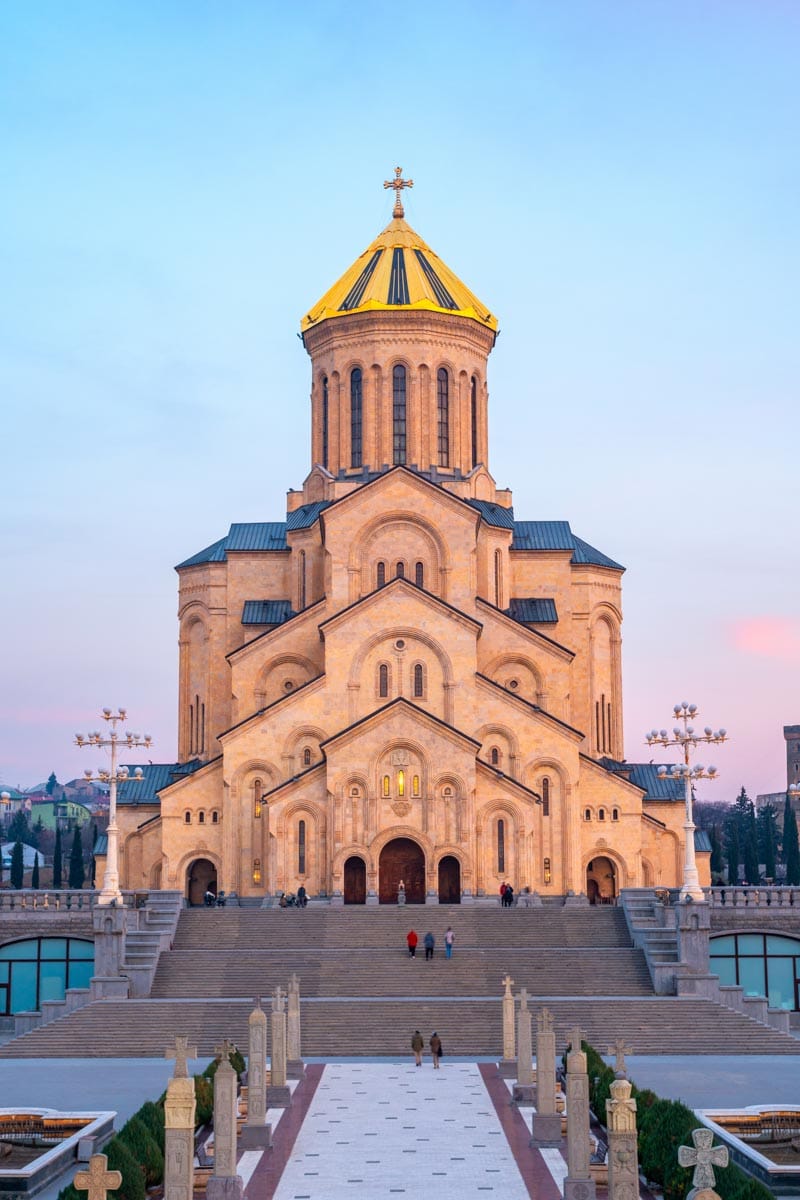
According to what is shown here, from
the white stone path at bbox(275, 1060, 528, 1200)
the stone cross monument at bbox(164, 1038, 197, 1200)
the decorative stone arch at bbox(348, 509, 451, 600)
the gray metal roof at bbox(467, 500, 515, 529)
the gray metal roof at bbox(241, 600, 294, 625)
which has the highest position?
the gray metal roof at bbox(467, 500, 515, 529)

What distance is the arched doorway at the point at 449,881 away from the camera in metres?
50.1

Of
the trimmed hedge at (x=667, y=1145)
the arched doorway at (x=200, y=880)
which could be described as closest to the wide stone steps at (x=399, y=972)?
the arched doorway at (x=200, y=880)

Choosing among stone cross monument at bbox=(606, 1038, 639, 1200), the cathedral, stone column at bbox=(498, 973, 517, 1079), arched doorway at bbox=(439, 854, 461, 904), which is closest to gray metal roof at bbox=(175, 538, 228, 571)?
the cathedral

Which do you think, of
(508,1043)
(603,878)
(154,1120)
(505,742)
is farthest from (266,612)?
(154,1120)

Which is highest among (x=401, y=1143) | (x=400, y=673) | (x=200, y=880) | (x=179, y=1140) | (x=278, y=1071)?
(x=400, y=673)

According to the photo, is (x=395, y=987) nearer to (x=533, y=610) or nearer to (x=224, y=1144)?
(x=224, y=1144)

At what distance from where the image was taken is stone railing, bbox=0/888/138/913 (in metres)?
43.7

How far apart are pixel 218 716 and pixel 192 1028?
874 inches

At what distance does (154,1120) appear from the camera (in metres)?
21.6

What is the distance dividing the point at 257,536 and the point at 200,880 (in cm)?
1261

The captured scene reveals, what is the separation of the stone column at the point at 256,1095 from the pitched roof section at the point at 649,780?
31269 mm

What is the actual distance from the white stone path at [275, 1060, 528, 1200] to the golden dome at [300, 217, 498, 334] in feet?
108

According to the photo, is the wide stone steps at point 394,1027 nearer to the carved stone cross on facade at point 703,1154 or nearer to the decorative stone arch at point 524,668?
the decorative stone arch at point 524,668

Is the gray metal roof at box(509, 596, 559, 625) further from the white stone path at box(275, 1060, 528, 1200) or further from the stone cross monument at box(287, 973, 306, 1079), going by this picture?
the white stone path at box(275, 1060, 528, 1200)
